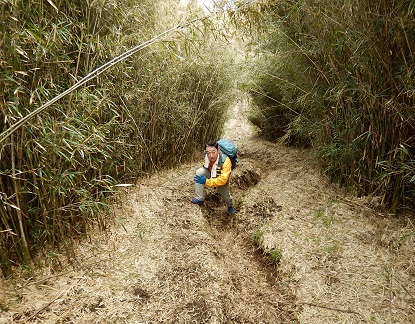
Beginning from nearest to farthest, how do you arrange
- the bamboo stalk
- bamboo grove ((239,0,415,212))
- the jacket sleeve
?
1. the bamboo stalk
2. bamboo grove ((239,0,415,212))
3. the jacket sleeve

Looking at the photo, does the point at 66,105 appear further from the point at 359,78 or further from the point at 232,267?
the point at 359,78

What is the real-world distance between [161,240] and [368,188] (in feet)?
9.36

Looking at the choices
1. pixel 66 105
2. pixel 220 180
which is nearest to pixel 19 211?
pixel 66 105

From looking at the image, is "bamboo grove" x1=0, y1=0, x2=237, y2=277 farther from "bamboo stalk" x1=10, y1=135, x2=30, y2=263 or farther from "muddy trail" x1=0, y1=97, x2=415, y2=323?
"muddy trail" x1=0, y1=97, x2=415, y2=323

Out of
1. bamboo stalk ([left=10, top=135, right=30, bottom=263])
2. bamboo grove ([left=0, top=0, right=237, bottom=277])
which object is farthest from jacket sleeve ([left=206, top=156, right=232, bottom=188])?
bamboo stalk ([left=10, top=135, right=30, bottom=263])

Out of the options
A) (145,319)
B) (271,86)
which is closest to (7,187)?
(145,319)

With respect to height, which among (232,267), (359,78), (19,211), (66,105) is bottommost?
(232,267)

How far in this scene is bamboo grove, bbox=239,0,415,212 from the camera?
2352mm

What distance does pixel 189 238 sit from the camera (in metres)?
2.94

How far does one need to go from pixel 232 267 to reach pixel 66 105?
7.51 ft

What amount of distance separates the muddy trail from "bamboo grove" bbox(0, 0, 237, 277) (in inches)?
14.8

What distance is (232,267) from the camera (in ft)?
8.84

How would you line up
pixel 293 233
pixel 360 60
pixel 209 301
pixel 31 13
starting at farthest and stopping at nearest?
pixel 293 233 < pixel 360 60 < pixel 209 301 < pixel 31 13

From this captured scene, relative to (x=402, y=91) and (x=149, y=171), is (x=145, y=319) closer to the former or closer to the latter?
(x=149, y=171)
